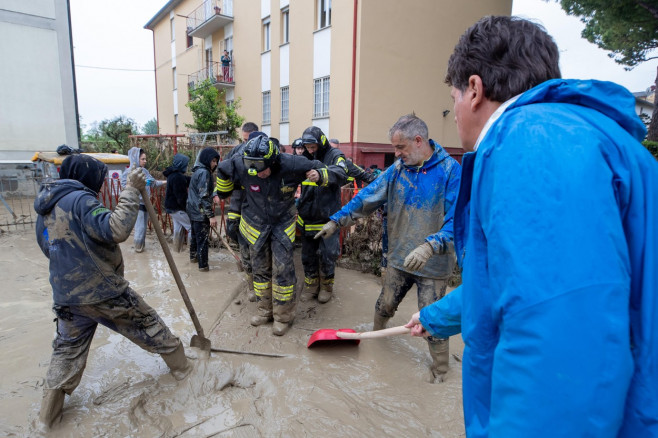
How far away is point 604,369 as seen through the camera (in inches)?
27.5

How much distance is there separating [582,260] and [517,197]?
0.55 feet

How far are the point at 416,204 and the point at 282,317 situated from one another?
1825 millimetres

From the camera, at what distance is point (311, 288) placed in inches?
194

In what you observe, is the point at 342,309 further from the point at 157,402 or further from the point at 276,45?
the point at 276,45

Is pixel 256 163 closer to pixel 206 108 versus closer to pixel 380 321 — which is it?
pixel 380 321

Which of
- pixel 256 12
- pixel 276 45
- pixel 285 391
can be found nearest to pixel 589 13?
pixel 276 45

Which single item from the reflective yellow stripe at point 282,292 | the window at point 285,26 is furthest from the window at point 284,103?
the reflective yellow stripe at point 282,292

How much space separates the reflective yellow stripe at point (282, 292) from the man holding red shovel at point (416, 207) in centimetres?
82

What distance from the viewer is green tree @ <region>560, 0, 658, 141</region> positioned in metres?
10.2

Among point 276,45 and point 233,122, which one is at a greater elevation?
point 276,45

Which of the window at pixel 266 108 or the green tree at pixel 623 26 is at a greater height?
the green tree at pixel 623 26

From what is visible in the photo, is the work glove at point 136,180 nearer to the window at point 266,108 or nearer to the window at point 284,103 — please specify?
the window at point 284,103

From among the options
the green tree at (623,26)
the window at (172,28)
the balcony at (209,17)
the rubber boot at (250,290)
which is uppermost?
the window at (172,28)

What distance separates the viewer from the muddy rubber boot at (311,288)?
4895mm
